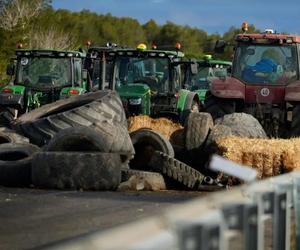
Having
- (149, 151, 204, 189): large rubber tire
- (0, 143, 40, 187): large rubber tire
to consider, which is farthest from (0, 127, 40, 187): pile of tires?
(149, 151, 204, 189): large rubber tire

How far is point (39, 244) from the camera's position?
24.5 ft

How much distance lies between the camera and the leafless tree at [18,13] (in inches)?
1950

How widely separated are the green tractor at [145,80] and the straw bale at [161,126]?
1.03 metres

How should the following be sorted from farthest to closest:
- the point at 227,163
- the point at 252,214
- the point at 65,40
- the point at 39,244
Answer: the point at 65,40 → the point at 39,244 → the point at 252,214 → the point at 227,163

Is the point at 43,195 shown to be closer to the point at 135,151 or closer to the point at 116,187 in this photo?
the point at 116,187

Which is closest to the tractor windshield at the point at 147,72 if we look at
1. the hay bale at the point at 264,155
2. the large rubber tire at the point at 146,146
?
the large rubber tire at the point at 146,146

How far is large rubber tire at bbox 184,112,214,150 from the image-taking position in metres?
13.5

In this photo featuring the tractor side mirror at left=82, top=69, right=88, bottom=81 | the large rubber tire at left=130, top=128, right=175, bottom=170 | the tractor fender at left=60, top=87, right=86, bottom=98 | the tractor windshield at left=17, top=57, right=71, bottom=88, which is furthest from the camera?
the tractor windshield at left=17, top=57, right=71, bottom=88

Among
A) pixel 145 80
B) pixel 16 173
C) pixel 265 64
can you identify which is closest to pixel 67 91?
pixel 145 80

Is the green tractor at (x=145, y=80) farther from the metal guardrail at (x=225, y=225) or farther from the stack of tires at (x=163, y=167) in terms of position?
the metal guardrail at (x=225, y=225)

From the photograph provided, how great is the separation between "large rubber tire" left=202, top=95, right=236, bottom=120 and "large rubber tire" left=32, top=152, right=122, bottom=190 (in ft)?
16.2

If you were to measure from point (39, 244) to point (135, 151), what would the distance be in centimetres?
647

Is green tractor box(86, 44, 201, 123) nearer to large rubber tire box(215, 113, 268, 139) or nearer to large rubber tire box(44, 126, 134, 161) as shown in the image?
large rubber tire box(215, 113, 268, 139)

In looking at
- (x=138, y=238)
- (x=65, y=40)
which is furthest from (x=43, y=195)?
(x=65, y=40)
